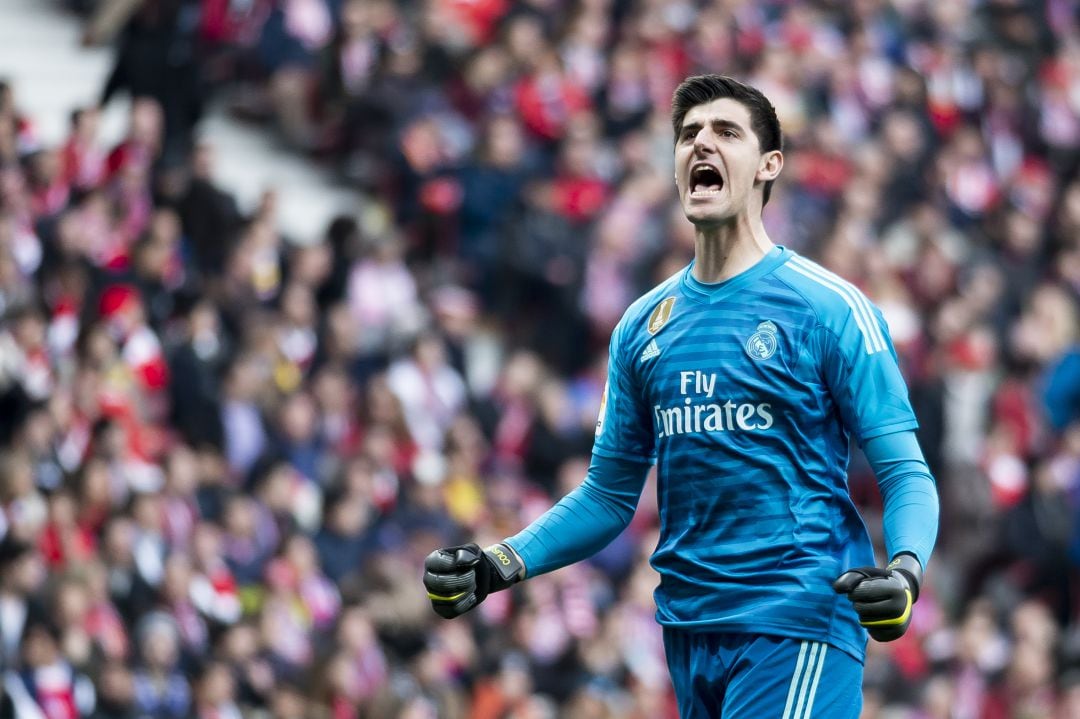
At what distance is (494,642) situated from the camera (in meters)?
13.1

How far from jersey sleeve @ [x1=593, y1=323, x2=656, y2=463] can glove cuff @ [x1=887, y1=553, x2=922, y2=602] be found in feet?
3.30

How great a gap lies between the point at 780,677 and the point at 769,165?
1394 mm

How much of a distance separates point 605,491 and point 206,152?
27.1ft

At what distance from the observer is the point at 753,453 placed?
18.4 ft

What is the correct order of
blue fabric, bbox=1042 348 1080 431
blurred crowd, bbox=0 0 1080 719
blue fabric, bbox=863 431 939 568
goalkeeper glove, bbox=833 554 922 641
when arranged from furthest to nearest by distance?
blue fabric, bbox=1042 348 1080 431 → blurred crowd, bbox=0 0 1080 719 → blue fabric, bbox=863 431 939 568 → goalkeeper glove, bbox=833 554 922 641

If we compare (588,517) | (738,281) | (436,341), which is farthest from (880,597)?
(436,341)

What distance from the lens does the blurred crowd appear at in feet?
38.5

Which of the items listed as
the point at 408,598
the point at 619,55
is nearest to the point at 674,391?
the point at 408,598

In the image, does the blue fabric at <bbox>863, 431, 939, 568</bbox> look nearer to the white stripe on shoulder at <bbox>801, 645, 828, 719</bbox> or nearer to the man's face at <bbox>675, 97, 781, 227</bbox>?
the white stripe on shoulder at <bbox>801, 645, 828, 719</bbox>

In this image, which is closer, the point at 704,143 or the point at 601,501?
the point at 704,143

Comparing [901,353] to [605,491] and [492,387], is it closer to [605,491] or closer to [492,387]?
[492,387]

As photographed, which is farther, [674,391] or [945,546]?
[945,546]


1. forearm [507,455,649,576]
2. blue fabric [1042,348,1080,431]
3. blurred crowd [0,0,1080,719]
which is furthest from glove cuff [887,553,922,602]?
blue fabric [1042,348,1080,431]

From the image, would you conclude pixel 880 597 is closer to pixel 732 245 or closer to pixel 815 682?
pixel 815 682
